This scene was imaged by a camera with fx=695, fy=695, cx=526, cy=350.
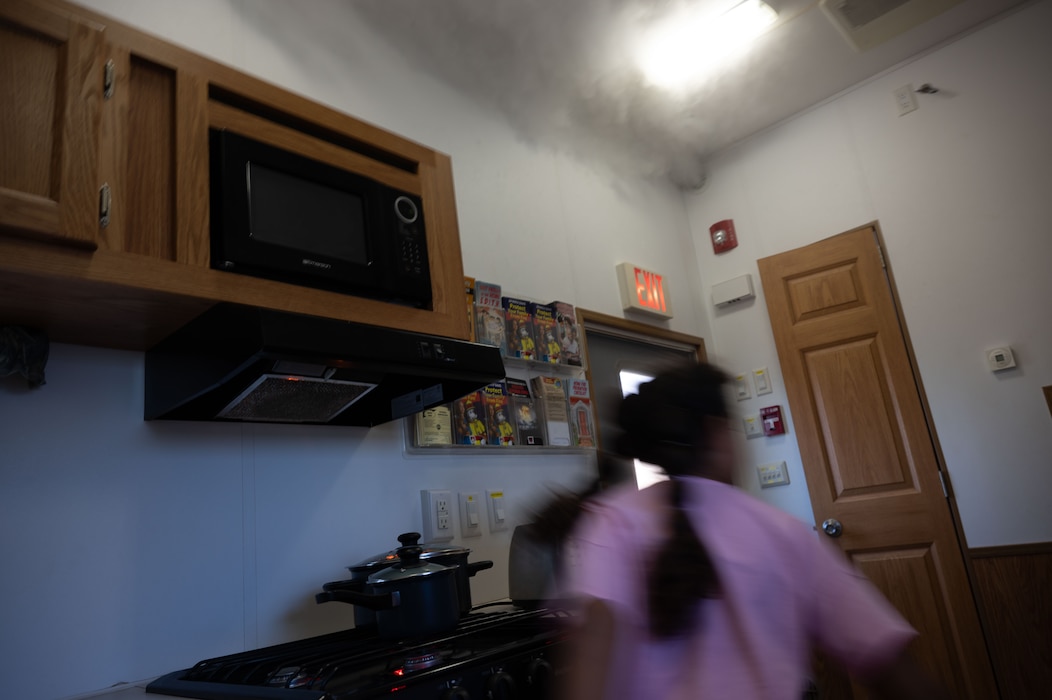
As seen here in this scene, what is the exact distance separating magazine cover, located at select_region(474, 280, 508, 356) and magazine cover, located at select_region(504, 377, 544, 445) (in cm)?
13

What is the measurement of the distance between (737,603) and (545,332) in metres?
1.69

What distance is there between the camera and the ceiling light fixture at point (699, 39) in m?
2.70

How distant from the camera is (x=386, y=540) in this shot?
1930 mm

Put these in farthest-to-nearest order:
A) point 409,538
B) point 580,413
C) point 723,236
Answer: point 723,236 < point 580,413 < point 409,538

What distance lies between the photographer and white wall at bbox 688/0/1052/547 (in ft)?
8.94

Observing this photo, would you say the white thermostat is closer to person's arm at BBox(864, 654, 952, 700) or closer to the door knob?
the door knob

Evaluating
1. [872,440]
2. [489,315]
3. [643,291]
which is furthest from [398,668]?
[872,440]

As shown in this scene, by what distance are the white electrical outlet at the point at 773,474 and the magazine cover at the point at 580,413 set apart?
1126 mm

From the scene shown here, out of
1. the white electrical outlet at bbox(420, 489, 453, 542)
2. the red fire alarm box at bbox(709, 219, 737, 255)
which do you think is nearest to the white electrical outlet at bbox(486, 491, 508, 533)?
the white electrical outlet at bbox(420, 489, 453, 542)

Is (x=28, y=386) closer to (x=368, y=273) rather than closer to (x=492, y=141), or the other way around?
(x=368, y=273)

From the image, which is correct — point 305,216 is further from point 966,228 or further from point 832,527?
point 966,228

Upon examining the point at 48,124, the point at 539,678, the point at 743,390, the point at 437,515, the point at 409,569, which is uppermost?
the point at 48,124

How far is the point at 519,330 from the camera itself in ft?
8.02

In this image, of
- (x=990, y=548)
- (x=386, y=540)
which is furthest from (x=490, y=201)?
(x=990, y=548)
